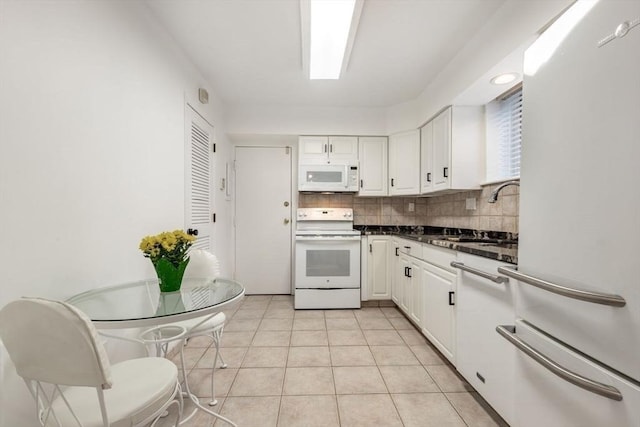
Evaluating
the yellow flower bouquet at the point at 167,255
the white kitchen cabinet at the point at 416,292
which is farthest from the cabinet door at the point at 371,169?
the yellow flower bouquet at the point at 167,255

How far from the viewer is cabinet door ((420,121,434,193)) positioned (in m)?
2.82

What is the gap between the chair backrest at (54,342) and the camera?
68cm

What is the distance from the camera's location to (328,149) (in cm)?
338

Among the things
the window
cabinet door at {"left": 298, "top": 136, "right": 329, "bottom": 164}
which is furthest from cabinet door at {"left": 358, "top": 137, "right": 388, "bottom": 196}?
the window

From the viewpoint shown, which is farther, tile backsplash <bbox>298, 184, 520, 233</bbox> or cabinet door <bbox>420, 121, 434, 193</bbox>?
cabinet door <bbox>420, 121, 434, 193</bbox>

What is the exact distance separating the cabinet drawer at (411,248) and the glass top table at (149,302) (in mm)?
1656

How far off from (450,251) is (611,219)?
3.61ft

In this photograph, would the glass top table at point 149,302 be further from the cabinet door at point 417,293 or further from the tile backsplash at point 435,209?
the tile backsplash at point 435,209

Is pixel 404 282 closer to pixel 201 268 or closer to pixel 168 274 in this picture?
pixel 201 268

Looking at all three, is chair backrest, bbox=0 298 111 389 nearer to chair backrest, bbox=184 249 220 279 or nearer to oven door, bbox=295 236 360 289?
chair backrest, bbox=184 249 220 279

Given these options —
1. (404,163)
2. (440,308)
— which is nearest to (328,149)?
(404,163)

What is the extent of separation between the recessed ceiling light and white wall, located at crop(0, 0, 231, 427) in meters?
2.39

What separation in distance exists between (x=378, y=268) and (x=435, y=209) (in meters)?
1.00

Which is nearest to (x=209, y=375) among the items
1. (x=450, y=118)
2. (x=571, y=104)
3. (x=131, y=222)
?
(x=131, y=222)
